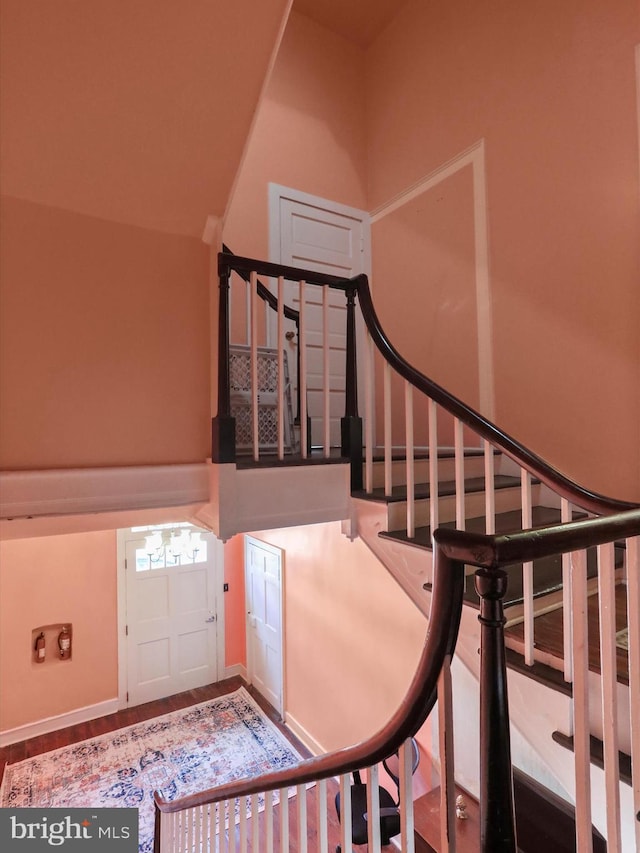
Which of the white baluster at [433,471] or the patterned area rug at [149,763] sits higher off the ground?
the white baluster at [433,471]

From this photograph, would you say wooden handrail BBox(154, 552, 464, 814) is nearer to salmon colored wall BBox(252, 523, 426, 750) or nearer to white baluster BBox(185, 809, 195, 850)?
white baluster BBox(185, 809, 195, 850)

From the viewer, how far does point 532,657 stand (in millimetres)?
1418

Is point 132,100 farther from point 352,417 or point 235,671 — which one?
point 235,671

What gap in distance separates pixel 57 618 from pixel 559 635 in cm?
477

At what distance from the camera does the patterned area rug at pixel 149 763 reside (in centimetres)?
372

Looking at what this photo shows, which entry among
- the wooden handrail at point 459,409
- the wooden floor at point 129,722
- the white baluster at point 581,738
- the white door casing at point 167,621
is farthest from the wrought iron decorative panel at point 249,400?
the wooden floor at point 129,722

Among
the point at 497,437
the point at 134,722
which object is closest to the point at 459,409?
the point at 497,437

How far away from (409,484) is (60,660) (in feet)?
14.9

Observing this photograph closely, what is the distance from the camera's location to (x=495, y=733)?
632 mm

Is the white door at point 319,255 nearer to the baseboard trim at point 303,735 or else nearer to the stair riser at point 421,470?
the stair riser at point 421,470

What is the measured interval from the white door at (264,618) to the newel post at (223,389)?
2.89 metres

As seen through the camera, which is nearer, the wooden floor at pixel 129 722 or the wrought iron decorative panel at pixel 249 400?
the wrought iron decorative panel at pixel 249 400

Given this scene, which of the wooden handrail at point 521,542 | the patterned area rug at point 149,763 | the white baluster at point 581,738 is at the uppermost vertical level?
the wooden handrail at point 521,542

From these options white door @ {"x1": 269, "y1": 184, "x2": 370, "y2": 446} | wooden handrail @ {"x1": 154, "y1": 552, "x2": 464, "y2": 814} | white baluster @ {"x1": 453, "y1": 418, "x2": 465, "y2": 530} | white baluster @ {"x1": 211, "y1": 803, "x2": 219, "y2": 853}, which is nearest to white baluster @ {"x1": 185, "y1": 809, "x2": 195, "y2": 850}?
white baluster @ {"x1": 211, "y1": 803, "x2": 219, "y2": 853}
